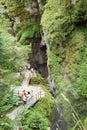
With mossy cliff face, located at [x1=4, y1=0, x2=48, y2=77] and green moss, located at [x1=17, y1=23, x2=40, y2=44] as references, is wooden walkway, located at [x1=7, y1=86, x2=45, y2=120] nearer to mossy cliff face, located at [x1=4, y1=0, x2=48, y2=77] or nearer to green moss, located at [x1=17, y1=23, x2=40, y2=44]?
mossy cliff face, located at [x1=4, y1=0, x2=48, y2=77]

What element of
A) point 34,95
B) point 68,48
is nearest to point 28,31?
point 34,95

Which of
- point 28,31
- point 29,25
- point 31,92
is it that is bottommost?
point 31,92

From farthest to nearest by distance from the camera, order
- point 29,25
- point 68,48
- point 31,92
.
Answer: point 29,25 < point 31,92 < point 68,48

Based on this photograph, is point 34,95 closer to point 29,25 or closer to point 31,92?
point 31,92

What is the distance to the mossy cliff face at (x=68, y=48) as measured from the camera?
13398 millimetres

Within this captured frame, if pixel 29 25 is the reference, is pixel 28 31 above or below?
below

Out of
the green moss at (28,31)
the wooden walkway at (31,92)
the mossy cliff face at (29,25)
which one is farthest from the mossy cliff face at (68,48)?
the mossy cliff face at (29,25)

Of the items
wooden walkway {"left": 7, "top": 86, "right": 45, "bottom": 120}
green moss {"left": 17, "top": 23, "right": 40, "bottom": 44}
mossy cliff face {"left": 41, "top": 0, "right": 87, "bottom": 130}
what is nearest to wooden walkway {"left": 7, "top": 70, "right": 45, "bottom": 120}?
wooden walkway {"left": 7, "top": 86, "right": 45, "bottom": 120}

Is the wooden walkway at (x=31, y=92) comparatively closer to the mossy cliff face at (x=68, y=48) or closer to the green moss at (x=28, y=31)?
the mossy cliff face at (x=68, y=48)

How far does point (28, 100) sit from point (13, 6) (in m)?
8.72

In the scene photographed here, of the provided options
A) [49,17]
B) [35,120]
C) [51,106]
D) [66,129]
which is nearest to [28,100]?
[51,106]

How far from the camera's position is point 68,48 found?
15328 mm

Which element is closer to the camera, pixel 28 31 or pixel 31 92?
pixel 31 92

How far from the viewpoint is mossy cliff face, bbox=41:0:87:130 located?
1340 centimetres
